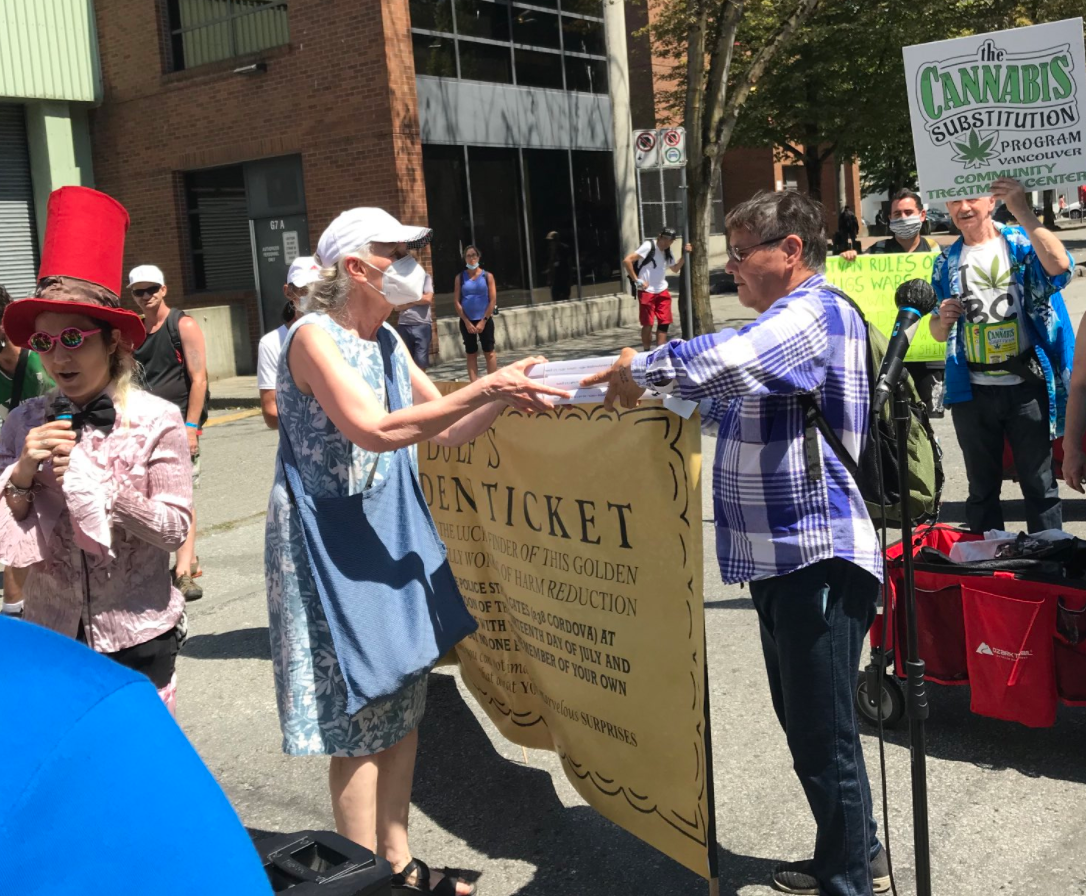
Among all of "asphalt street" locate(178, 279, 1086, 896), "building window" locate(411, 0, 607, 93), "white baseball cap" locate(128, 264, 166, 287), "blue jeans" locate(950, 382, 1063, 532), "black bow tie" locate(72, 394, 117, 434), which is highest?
"building window" locate(411, 0, 607, 93)

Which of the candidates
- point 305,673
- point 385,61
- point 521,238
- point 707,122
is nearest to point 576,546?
point 305,673

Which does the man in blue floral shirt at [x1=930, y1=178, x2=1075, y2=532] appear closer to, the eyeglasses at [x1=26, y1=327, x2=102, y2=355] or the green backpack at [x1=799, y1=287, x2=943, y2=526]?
the green backpack at [x1=799, y1=287, x2=943, y2=526]

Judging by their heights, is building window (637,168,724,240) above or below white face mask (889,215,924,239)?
above

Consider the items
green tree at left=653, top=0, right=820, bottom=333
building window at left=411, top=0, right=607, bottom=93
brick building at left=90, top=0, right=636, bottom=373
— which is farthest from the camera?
building window at left=411, top=0, right=607, bottom=93

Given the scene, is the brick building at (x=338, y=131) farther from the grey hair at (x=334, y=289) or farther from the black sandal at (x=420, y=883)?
the black sandal at (x=420, y=883)

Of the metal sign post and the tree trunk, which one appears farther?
the tree trunk

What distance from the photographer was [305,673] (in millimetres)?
3070

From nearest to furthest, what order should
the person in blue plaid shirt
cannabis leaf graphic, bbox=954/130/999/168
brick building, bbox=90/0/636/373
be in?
the person in blue plaid shirt
cannabis leaf graphic, bbox=954/130/999/168
brick building, bbox=90/0/636/373

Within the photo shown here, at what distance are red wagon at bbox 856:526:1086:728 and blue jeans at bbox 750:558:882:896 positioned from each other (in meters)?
0.83

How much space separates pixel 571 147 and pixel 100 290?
20.4 meters

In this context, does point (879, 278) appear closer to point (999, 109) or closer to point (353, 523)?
point (999, 109)

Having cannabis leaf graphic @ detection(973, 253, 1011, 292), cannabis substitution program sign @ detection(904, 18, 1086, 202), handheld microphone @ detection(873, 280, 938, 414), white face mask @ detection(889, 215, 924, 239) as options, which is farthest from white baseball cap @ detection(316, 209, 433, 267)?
white face mask @ detection(889, 215, 924, 239)

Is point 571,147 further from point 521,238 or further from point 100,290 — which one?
point 100,290

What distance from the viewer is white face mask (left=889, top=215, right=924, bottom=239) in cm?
764
